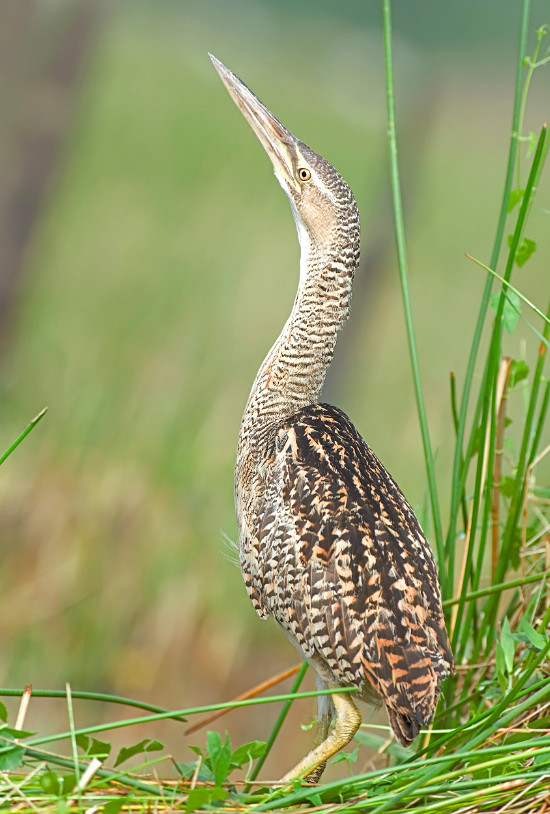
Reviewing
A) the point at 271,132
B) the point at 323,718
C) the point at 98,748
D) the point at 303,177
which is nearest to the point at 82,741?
the point at 98,748

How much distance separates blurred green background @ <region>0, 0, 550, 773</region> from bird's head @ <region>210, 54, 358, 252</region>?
2.50ft

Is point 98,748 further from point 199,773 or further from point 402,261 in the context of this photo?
point 402,261

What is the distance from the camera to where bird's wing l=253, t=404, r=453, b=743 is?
2533 mm

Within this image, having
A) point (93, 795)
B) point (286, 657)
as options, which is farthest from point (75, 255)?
point (93, 795)

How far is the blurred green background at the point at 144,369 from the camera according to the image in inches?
204

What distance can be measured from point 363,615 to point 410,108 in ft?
14.6

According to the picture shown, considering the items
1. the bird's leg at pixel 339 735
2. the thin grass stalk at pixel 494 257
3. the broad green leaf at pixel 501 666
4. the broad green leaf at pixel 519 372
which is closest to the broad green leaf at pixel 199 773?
the bird's leg at pixel 339 735

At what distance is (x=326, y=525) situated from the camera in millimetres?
2732

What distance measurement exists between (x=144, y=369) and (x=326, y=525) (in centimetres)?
421

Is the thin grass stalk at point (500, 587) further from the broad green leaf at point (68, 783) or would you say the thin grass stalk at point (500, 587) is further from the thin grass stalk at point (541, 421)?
the broad green leaf at point (68, 783)

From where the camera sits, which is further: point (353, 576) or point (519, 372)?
point (519, 372)

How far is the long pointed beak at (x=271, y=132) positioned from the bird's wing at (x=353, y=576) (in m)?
0.91

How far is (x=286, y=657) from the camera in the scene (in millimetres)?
5516

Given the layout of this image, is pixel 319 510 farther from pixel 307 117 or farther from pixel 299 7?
pixel 299 7
